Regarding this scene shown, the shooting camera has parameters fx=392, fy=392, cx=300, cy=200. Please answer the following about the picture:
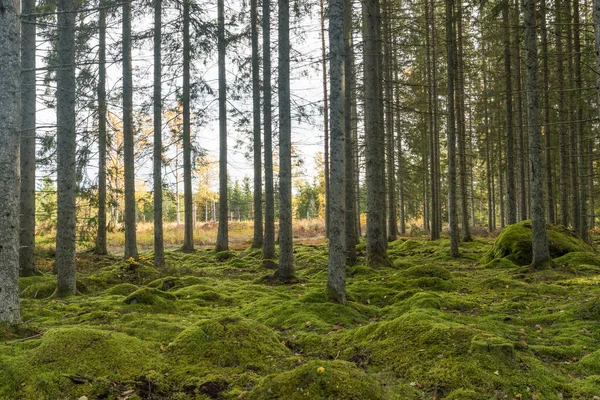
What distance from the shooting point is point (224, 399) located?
366cm

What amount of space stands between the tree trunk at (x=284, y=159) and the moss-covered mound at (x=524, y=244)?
6.73 m

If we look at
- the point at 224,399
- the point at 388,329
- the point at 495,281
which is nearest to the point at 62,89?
the point at 224,399

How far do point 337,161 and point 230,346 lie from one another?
350 centimetres

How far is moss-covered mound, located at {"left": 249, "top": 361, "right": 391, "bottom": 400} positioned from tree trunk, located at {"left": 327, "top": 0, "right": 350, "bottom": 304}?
3105 millimetres

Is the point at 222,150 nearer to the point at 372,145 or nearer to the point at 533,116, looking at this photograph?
the point at 372,145

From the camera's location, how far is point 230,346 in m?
4.59

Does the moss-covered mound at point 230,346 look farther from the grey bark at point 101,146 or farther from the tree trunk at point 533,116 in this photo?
the grey bark at point 101,146

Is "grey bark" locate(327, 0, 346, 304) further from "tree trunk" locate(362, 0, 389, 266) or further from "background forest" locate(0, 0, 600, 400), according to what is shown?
"tree trunk" locate(362, 0, 389, 266)

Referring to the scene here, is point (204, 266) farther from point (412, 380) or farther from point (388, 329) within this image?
point (412, 380)

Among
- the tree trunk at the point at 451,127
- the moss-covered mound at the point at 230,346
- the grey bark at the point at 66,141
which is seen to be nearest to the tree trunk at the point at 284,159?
the grey bark at the point at 66,141

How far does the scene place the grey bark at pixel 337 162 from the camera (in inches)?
262

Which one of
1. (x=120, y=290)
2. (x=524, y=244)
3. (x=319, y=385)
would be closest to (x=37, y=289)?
Answer: (x=120, y=290)

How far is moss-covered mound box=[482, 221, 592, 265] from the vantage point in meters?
11.7

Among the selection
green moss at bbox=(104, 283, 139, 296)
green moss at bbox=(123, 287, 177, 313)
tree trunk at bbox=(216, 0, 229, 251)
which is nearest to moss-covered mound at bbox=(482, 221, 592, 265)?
green moss at bbox=(123, 287, 177, 313)
